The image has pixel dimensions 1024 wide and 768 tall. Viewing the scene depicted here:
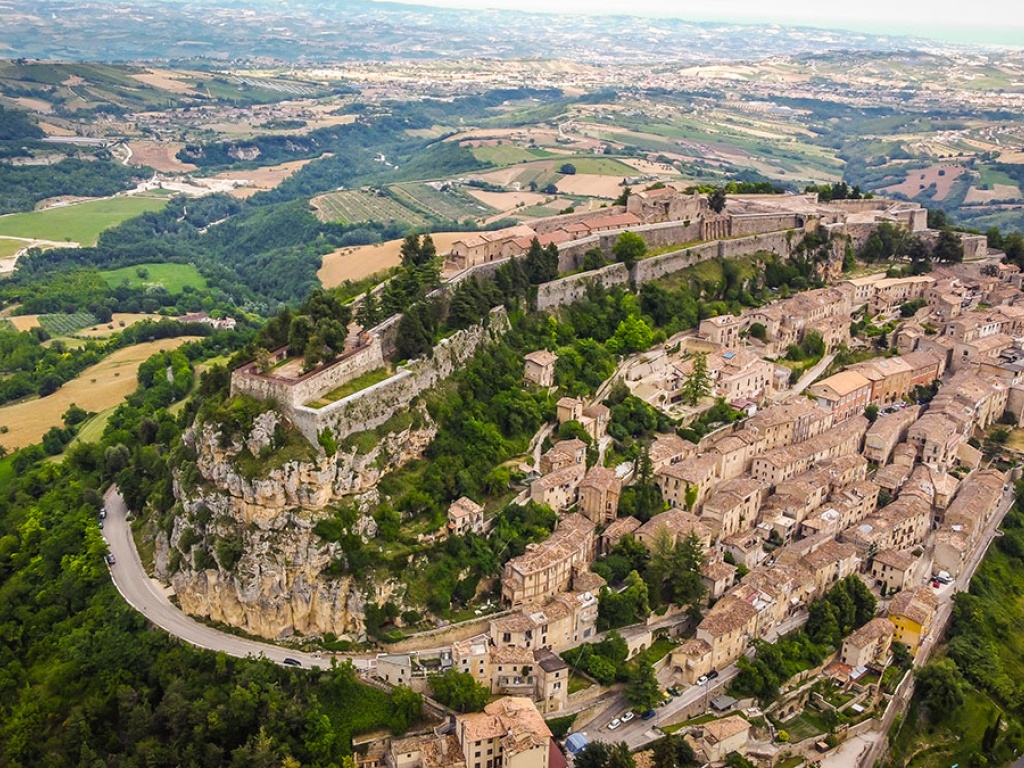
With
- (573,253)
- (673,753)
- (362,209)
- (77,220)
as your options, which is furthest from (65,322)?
(673,753)

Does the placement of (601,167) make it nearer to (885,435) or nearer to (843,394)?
(843,394)

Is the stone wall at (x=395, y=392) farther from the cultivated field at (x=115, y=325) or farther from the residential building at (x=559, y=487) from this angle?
the cultivated field at (x=115, y=325)

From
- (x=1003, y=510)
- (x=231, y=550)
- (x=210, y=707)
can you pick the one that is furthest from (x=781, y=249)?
(x=210, y=707)

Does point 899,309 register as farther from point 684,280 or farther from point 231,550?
point 231,550

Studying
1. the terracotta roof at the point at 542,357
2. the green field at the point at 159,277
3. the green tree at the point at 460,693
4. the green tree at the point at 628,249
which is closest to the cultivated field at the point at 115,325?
the green field at the point at 159,277

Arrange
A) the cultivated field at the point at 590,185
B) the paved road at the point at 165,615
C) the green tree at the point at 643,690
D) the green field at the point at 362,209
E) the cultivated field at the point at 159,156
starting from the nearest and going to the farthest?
1. the green tree at the point at 643,690
2. the paved road at the point at 165,615
3. the cultivated field at the point at 590,185
4. the green field at the point at 362,209
5. the cultivated field at the point at 159,156

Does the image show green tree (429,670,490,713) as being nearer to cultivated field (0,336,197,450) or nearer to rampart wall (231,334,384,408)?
rampart wall (231,334,384,408)
